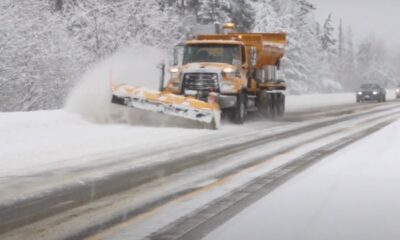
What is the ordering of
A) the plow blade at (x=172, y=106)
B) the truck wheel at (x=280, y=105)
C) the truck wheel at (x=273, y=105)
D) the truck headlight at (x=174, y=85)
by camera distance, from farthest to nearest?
the truck wheel at (x=280, y=105) → the truck wheel at (x=273, y=105) → the truck headlight at (x=174, y=85) → the plow blade at (x=172, y=106)

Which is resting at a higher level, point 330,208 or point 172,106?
point 172,106

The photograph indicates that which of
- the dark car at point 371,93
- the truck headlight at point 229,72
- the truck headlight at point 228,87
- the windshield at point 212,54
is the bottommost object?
the dark car at point 371,93

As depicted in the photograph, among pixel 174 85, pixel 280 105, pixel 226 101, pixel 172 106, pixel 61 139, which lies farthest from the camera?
pixel 280 105

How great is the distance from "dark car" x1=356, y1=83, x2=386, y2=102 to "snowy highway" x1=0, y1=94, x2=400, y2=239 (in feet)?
97.6

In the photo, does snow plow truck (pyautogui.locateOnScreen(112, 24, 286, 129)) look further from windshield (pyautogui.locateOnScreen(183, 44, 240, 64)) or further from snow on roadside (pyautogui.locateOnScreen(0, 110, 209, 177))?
snow on roadside (pyautogui.locateOnScreen(0, 110, 209, 177))

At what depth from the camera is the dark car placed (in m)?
46.0

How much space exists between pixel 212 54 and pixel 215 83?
1.24 metres

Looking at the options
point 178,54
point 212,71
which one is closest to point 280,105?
point 178,54

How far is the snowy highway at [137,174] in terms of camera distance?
622 centimetres

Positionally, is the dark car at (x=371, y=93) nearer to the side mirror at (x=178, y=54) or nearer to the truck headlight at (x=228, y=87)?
the side mirror at (x=178, y=54)

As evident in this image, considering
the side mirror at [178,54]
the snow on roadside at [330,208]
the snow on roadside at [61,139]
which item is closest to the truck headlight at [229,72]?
the side mirror at [178,54]

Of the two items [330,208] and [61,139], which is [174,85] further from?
[330,208]

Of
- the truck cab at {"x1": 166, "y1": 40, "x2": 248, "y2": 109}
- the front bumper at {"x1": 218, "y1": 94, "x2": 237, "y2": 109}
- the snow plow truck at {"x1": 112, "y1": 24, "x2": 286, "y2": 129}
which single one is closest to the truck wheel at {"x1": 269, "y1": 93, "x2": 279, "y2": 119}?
the snow plow truck at {"x1": 112, "y1": 24, "x2": 286, "y2": 129}

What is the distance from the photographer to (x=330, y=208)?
689cm
